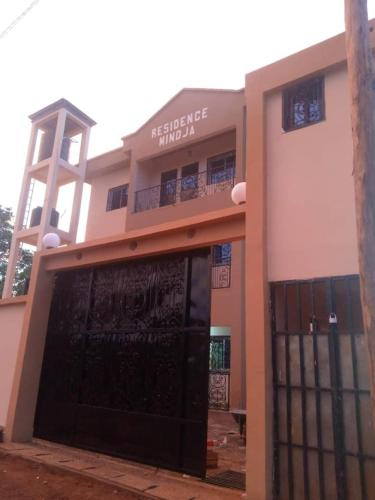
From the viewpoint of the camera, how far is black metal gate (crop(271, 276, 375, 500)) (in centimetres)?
384

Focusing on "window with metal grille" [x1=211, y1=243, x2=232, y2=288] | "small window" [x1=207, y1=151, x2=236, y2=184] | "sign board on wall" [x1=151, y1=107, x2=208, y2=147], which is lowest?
"window with metal grille" [x1=211, y1=243, x2=232, y2=288]

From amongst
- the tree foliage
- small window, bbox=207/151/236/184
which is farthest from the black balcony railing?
the tree foliage

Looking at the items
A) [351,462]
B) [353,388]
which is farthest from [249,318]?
[351,462]

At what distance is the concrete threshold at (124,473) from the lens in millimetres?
4496

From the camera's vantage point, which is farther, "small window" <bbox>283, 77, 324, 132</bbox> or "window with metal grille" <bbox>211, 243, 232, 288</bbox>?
"window with metal grille" <bbox>211, 243, 232, 288</bbox>

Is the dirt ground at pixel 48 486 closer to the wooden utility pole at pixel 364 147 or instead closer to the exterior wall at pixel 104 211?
the wooden utility pole at pixel 364 147

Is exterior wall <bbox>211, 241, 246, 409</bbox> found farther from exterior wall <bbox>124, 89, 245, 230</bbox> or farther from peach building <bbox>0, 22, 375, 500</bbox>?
peach building <bbox>0, 22, 375, 500</bbox>

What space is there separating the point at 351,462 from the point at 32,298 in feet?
19.0

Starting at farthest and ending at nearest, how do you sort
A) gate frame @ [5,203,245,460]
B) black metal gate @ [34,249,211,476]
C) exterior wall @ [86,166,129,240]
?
exterior wall @ [86,166,129,240] → gate frame @ [5,203,245,460] → black metal gate @ [34,249,211,476]

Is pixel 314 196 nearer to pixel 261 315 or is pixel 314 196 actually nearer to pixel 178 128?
pixel 261 315

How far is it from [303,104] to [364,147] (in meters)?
2.52

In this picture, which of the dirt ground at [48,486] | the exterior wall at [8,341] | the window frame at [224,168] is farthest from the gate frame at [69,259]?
the window frame at [224,168]

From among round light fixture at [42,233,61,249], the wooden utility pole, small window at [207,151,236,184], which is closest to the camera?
the wooden utility pole

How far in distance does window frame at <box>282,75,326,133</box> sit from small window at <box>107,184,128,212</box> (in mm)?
11074
